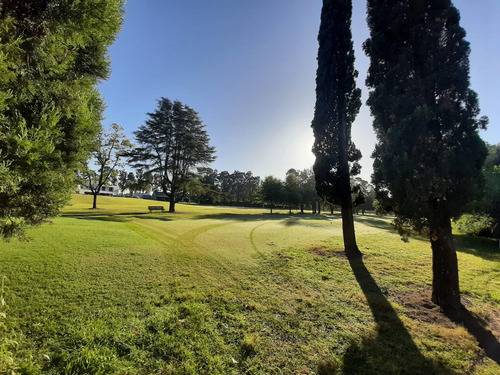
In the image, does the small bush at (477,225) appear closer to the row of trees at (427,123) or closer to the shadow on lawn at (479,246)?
the shadow on lawn at (479,246)

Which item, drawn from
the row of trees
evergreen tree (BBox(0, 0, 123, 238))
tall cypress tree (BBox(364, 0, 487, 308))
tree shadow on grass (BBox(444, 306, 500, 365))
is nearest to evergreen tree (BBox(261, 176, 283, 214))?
the row of trees

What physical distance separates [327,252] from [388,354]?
6.13 meters

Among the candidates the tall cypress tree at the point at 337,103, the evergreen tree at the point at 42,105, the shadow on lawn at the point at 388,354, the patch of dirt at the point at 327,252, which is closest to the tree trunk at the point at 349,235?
the tall cypress tree at the point at 337,103

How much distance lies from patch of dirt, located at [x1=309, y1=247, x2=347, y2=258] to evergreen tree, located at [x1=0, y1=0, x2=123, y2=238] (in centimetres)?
865

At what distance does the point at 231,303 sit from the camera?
433 cm

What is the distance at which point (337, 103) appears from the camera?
32.0 ft

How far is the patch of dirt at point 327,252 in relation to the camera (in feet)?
28.3

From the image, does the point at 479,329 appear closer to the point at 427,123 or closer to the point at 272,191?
the point at 427,123

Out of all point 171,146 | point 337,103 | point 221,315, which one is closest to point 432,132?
point 337,103

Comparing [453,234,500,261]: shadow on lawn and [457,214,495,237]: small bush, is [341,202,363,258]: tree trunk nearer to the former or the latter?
[453,234,500,261]: shadow on lawn

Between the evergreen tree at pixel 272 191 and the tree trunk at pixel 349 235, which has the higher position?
the evergreen tree at pixel 272 191

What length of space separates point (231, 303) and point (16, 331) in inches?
131

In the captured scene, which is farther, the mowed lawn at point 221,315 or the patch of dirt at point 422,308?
the patch of dirt at point 422,308

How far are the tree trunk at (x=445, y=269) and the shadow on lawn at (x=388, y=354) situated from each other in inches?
61.5
